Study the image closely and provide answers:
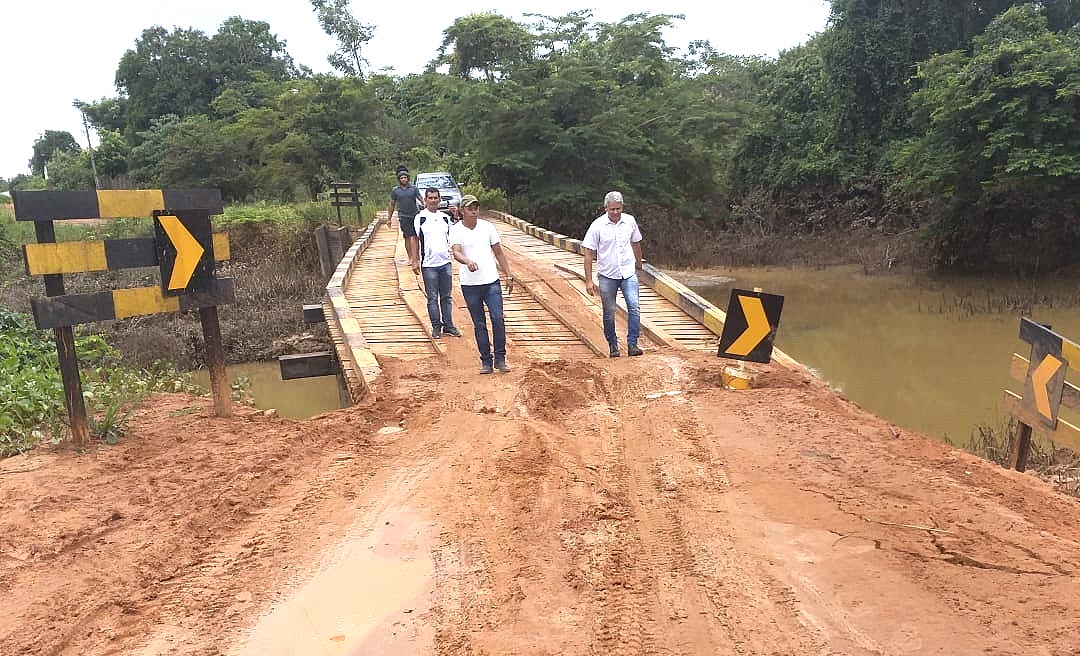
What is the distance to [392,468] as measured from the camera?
15.2 feet

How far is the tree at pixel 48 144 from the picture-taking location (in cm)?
7506

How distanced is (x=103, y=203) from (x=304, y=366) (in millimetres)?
3527

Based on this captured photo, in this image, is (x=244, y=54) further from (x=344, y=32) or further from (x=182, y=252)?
(x=182, y=252)

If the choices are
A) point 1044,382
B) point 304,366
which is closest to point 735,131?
point 304,366

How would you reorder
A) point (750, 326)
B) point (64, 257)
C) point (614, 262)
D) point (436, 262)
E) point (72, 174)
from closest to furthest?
point (64, 257) < point (750, 326) < point (614, 262) < point (436, 262) < point (72, 174)

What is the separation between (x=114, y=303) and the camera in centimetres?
501

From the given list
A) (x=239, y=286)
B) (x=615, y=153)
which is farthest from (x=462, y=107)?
(x=239, y=286)

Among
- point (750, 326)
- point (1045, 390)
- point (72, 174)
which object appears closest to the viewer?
point (1045, 390)

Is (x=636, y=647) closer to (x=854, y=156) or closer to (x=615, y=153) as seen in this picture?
(x=615, y=153)

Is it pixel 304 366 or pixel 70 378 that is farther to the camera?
pixel 304 366

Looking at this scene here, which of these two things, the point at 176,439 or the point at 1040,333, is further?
the point at 1040,333

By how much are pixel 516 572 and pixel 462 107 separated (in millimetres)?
25172

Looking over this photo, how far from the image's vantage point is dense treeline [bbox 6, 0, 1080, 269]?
1875 cm

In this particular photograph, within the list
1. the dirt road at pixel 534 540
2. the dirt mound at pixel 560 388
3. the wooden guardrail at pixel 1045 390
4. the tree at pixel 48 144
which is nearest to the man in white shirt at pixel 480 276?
the dirt mound at pixel 560 388
